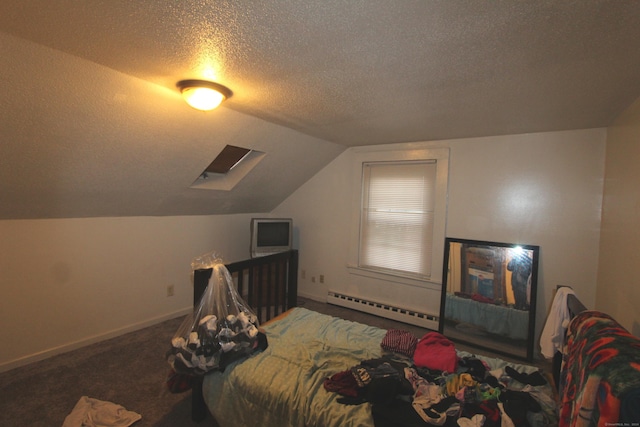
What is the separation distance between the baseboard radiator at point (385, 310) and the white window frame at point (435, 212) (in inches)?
13.2

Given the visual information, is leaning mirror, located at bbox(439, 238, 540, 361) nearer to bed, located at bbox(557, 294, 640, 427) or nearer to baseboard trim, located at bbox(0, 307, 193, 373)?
bed, located at bbox(557, 294, 640, 427)

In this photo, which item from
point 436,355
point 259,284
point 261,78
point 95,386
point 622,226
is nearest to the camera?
point 261,78

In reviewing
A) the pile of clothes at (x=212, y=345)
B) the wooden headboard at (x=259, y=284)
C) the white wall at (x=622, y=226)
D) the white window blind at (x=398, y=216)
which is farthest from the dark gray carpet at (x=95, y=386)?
the white wall at (x=622, y=226)

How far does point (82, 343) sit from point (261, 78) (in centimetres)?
301

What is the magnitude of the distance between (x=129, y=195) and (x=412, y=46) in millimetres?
2733

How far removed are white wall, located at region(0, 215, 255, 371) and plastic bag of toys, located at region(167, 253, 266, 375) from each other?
1.51 meters

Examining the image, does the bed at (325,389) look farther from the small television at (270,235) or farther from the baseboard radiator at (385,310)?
the small television at (270,235)

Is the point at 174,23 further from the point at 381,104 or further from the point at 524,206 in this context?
the point at 524,206

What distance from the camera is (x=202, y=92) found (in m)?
1.79

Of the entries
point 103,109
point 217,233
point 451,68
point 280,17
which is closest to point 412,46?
point 451,68

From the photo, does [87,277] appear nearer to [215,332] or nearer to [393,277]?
[215,332]

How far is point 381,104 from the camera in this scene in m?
2.12

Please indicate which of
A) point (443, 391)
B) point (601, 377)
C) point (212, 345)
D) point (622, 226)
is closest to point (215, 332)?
point (212, 345)

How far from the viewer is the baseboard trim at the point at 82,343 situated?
2.39m
